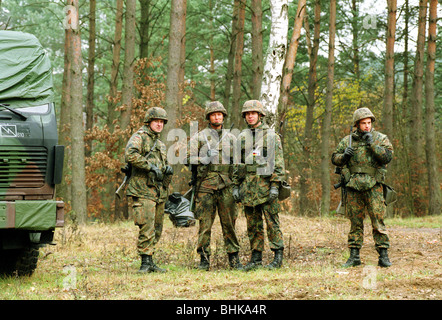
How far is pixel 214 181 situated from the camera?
320 inches

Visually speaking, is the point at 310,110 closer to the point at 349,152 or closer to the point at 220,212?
the point at 349,152

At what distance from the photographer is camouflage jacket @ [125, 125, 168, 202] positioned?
7.80m

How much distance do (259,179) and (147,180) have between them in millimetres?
1666

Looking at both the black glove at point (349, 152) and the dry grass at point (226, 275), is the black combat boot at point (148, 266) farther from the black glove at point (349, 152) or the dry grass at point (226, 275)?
the black glove at point (349, 152)

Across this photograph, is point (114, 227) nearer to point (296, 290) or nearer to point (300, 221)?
point (300, 221)

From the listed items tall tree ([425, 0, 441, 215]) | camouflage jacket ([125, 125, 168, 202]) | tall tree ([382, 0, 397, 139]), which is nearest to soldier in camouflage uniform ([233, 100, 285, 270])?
camouflage jacket ([125, 125, 168, 202])

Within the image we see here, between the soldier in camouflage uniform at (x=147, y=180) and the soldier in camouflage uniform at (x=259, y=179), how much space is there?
1162mm

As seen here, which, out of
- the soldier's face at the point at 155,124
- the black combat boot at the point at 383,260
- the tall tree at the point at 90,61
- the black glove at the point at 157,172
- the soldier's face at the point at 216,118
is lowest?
the black combat boot at the point at 383,260

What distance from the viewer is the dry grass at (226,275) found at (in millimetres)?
6277

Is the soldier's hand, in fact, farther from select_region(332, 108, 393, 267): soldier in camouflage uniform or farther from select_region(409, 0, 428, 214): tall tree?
select_region(409, 0, 428, 214): tall tree

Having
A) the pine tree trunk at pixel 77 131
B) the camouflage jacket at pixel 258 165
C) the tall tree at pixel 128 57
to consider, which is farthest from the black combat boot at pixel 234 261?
the tall tree at pixel 128 57

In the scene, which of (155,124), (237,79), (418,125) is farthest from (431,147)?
(155,124)

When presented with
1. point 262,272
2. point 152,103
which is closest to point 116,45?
point 152,103

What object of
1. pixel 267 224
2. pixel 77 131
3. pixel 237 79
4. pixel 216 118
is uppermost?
pixel 237 79
